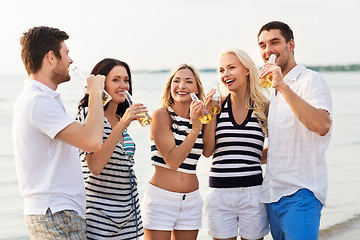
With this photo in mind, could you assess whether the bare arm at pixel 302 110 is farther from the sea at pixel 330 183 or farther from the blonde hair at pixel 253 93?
the sea at pixel 330 183

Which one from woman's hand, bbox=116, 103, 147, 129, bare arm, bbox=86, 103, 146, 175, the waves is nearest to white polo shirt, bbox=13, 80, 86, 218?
bare arm, bbox=86, 103, 146, 175

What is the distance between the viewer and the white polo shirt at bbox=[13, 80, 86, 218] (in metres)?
2.98

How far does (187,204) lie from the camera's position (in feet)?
13.7

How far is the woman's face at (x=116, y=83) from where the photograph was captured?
3891 millimetres

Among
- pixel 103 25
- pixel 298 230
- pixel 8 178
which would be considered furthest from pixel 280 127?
pixel 103 25

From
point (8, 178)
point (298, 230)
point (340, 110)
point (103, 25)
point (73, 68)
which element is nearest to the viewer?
point (73, 68)

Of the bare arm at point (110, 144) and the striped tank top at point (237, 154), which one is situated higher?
the bare arm at point (110, 144)

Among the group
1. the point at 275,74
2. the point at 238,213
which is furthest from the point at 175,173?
the point at 275,74

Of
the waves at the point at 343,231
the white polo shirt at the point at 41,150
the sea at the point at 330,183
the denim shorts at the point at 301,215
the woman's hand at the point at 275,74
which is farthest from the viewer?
the sea at the point at 330,183

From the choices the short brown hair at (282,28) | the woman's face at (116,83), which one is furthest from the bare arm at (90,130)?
the short brown hair at (282,28)

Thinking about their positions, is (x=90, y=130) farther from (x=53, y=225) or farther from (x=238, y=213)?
(x=238, y=213)

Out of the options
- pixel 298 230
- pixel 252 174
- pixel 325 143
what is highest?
pixel 325 143

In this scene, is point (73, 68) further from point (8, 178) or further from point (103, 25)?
point (103, 25)

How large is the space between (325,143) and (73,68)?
2.05 metres
